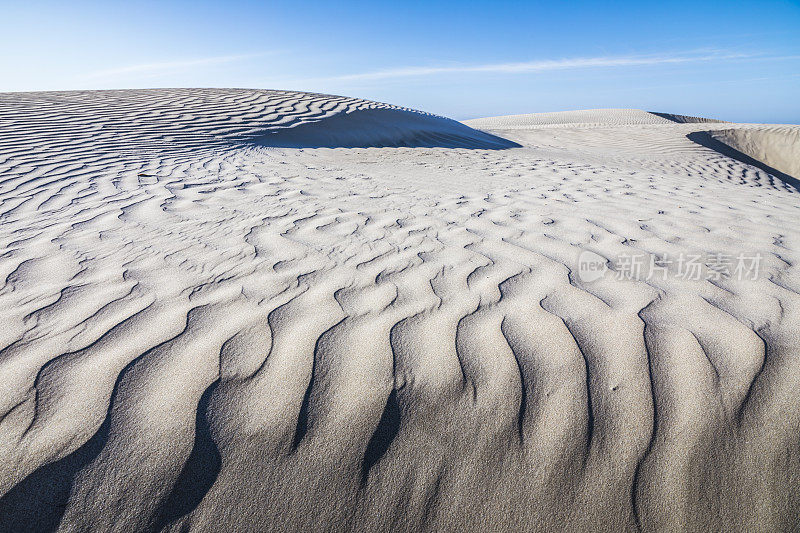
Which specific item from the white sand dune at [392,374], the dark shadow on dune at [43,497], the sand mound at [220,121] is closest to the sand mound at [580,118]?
the sand mound at [220,121]

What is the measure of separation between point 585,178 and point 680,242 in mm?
2646

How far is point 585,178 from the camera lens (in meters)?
5.05

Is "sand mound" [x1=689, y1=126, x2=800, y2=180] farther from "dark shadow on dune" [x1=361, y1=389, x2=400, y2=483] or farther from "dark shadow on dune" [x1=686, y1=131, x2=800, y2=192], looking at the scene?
"dark shadow on dune" [x1=361, y1=389, x2=400, y2=483]

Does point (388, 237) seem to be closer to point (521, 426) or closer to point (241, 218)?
point (241, 218)

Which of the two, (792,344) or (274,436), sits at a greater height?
(792,344)

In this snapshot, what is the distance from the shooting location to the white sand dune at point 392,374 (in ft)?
3.57

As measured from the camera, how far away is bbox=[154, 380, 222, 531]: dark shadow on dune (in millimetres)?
1052

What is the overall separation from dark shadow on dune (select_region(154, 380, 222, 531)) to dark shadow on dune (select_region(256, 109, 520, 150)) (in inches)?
239

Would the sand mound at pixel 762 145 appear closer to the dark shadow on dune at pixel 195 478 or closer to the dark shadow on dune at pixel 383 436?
the dark shadow on dune at pixel 383 436

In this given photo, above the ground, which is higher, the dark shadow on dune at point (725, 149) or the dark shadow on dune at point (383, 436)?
the dark shadow on dune at point (383, 436)

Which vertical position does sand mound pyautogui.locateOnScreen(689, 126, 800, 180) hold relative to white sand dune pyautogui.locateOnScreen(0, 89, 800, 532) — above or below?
below

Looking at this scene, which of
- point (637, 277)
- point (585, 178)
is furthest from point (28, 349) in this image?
point (585, 178)

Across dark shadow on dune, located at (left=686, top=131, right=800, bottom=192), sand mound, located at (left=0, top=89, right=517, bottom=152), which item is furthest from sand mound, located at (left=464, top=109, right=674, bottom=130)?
sand mound, located at (left=0, top=89, right=517, bottom=152)

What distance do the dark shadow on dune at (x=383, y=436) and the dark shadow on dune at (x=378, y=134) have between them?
6076mm
